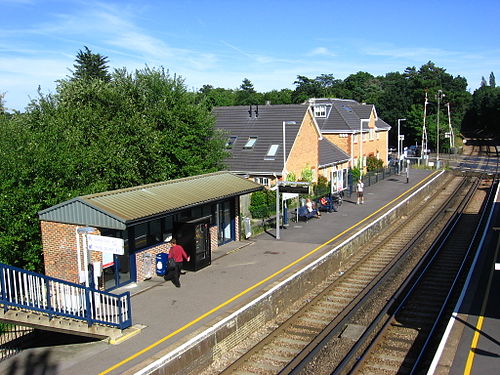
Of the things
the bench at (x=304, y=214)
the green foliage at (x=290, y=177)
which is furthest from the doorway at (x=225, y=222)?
the green foliage at (x=290, y=177)

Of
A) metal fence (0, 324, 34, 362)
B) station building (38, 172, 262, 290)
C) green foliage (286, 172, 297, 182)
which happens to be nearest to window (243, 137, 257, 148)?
green foliage (286, 172, 297, 182)

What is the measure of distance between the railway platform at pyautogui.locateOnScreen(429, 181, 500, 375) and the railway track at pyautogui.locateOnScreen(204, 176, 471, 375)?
3004mm

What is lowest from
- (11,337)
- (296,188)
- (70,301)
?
(11,337)

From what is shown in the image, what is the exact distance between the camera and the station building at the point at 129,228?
1385 centimetres

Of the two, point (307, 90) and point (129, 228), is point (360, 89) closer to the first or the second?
point (307, 90)

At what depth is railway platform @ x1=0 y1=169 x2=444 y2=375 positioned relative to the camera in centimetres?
1046

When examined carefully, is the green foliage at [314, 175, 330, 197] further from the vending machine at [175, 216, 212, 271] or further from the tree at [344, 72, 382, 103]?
the tree at [344, 72, 382, 103]

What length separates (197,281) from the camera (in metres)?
15.8

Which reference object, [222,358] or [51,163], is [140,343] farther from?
[51,163]

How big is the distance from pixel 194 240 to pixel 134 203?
8.75 feet

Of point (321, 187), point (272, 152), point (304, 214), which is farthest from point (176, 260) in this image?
point (321, 187)

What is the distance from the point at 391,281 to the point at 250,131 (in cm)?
1840

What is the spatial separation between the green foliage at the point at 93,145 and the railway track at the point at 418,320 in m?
10.6

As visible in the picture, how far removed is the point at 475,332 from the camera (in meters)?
11.7
